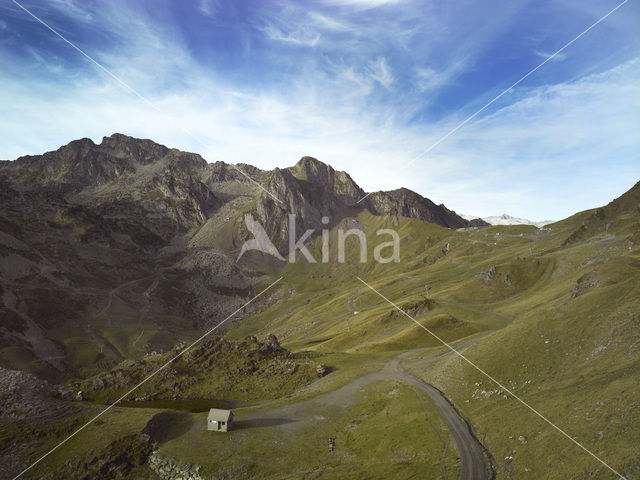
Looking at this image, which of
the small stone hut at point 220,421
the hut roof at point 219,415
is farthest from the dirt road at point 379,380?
the hut roof at point 219,415

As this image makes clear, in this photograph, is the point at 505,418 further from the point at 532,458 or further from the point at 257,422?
the point at 257,422

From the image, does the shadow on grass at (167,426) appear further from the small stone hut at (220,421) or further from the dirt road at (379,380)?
the dirt road at (379,380)

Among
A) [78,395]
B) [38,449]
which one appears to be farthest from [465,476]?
[78,395]

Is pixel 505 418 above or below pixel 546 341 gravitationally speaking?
below

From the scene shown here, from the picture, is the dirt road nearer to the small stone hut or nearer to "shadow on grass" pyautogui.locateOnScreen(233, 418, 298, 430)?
"shadow on grass" pyautogui.locateOnScreen(233, 418, 298, 430)

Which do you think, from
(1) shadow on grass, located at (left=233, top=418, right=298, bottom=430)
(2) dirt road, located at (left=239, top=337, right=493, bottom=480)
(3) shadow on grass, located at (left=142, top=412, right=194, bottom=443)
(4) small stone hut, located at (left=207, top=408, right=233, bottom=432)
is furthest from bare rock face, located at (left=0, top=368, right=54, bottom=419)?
(2) dirt road, located at (left=239, top=337, right=493, bottom=480)
